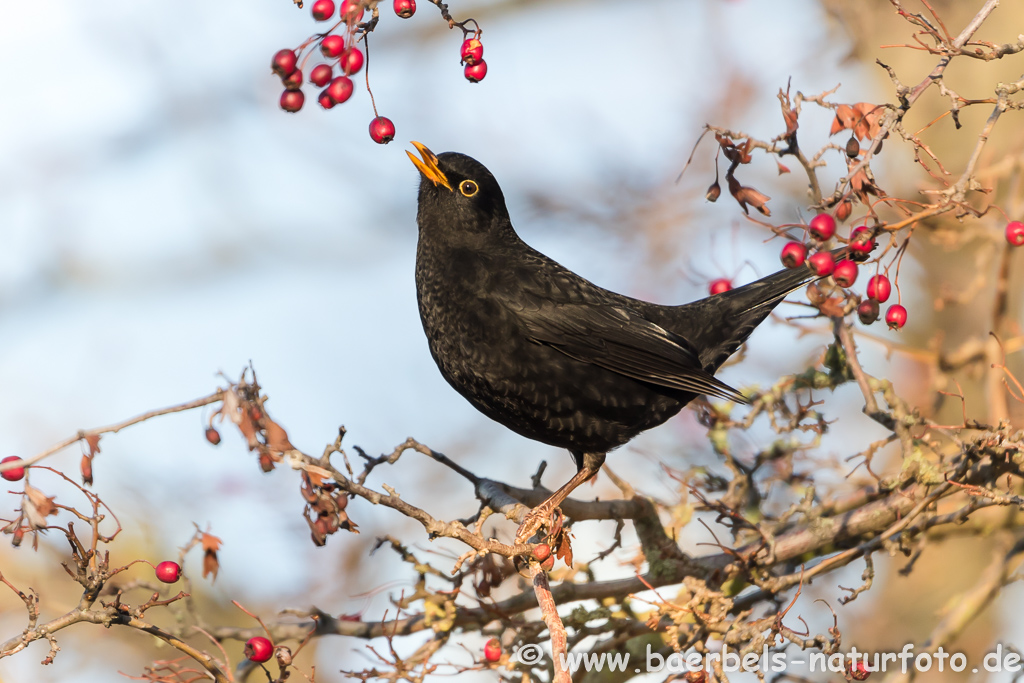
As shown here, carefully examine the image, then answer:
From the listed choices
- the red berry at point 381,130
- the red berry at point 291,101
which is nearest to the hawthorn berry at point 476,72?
the red berry at point 381,130

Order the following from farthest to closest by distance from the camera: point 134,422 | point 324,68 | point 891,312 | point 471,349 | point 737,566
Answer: point 471,349 < point 737,566 < point 891,312 < point 324,68 < point 134,422

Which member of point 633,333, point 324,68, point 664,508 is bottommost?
point 664,508

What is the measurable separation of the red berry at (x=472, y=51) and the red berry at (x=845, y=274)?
1271 millimetres

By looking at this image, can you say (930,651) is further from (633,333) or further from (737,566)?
(633,333)

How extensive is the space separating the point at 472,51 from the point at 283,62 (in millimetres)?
549

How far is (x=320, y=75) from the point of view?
2.42 m

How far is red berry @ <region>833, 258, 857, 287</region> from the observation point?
2.74 meters

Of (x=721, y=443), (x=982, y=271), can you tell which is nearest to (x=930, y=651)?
(x=721, y=443)

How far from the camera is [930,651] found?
11.3 ft

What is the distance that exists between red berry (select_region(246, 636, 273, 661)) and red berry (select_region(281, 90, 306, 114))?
5.32 feet

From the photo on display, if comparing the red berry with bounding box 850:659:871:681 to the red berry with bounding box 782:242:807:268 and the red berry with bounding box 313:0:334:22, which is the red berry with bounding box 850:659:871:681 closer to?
the red berry with bounding box 782:242:807:268

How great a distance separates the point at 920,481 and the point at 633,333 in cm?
135

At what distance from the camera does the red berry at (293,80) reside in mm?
2324

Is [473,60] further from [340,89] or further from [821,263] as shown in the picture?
[821,263]
